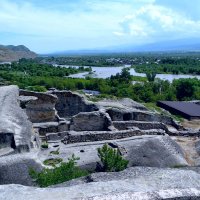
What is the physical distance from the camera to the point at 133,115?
24.6 metres

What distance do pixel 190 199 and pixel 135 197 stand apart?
1050 millimetres

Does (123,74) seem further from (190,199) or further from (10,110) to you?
(190,199)

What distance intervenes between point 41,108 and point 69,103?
292 cm

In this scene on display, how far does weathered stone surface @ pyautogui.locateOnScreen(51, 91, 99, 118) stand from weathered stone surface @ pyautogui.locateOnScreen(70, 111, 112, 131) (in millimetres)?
4560

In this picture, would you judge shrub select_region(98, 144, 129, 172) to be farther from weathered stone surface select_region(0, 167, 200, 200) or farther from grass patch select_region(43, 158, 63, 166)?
weathered stone surface select_region(0, 167, 200, 200)

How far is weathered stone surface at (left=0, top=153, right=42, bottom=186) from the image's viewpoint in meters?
12.7

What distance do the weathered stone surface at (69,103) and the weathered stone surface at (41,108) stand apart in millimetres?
2213

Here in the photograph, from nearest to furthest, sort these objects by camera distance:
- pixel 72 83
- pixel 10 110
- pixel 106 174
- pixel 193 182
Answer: pixel 193 182 < pixel 106 174 < pixel 10 110 < pixel 72 83

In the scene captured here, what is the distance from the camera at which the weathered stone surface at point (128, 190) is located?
23.5ft

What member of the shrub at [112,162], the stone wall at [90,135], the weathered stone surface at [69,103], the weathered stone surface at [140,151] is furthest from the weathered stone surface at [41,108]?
the shrub at [112,162]

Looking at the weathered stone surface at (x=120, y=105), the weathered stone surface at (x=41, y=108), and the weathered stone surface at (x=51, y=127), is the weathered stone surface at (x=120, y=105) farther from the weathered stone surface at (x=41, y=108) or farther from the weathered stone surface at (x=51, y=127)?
the weathered stone surface at (x=51, y=127)

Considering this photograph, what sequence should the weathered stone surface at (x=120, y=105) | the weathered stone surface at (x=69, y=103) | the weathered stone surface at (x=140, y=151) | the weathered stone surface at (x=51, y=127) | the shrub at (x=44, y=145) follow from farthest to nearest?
the weathered stone surface at (x=120, y=105), the weathered stone surface at (x=69, y=103), the weathered stone surface at (x=51, y=127), the shrub at (x=44, y=145), the weathered stone surface at (x=140, y=151)

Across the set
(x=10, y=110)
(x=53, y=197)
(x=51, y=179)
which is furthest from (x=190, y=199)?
(x=10, y=110)

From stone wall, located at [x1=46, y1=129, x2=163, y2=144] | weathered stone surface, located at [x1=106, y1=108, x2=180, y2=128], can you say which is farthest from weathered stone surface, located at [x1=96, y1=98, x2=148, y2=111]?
stone wall, located at [x1=46, y1=129, x2=163, y2=144]
